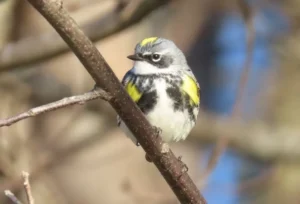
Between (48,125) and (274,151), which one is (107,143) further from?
(274,151)

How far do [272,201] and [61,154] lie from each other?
14.3ft

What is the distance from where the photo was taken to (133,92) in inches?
95.2

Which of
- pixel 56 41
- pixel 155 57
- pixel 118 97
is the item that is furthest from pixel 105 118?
pixel 118 97

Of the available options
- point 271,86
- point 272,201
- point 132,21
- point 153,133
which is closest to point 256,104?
point 271,86

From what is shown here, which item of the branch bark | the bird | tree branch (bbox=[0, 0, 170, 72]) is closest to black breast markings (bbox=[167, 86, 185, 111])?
the bird

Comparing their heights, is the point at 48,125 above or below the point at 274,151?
above

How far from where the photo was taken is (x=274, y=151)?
16.3 feet

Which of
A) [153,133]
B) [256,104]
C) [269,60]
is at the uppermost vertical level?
[269,60]

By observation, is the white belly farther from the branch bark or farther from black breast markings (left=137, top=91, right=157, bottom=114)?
the branch bark

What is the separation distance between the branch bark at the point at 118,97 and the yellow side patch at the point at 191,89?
463 mm

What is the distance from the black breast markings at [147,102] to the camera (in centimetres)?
239

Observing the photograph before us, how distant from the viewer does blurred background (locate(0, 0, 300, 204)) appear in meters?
3.33

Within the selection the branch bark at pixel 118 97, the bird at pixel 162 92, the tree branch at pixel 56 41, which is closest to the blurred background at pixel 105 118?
the tree branch at pixel 56 41

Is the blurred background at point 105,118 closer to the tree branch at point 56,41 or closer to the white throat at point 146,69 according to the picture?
the tree branch at point 56,41
